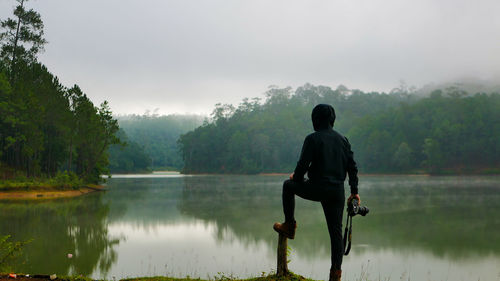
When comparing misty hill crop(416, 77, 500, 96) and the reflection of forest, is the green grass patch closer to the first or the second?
the reflection of forest

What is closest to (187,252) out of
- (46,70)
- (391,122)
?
(46,70)

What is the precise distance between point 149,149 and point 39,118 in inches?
4408

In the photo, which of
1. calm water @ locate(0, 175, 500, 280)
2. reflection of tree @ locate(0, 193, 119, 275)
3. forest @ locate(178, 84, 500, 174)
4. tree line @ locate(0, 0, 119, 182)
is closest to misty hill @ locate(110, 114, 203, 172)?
forest @ locate(178, 84, 500, 174)

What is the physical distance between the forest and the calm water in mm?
66172

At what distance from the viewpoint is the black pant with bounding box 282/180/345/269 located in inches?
183

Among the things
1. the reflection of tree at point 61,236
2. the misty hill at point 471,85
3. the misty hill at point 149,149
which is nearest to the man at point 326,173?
the reflection of tree at point 61,236

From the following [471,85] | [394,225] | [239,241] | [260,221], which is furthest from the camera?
[471,85]

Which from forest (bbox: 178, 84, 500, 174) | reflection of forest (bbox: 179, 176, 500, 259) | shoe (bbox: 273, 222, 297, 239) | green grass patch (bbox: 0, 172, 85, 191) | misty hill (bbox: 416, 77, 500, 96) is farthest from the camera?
misty hill (bbox: 416, 77, 500, 96)

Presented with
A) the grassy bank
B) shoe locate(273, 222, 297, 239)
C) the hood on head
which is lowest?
the grassy bank

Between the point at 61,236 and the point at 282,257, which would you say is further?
the point at 61,236

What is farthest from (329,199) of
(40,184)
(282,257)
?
(40,184)

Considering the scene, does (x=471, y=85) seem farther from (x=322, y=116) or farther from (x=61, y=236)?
(x=322, y=116)

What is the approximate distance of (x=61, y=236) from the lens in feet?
45.2

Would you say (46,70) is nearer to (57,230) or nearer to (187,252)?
(57,230)
